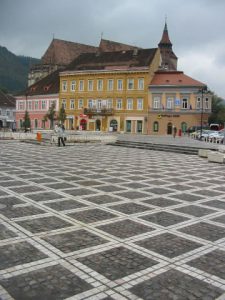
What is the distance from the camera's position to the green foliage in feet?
280

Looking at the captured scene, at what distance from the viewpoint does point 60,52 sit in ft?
286

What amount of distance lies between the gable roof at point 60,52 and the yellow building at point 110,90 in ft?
56.6

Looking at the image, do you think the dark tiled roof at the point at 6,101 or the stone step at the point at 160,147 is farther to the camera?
the dark tiled roof at the point at 6,101

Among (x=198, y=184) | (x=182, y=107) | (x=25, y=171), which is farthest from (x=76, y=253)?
(x=182, y=107)

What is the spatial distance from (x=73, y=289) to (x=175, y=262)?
181cm

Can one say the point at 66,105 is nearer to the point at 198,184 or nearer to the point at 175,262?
the point at 198,184

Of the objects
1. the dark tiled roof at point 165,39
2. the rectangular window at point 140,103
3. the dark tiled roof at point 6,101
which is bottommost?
the rectangular window at point 140,103

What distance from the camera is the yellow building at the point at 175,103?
5909 cm

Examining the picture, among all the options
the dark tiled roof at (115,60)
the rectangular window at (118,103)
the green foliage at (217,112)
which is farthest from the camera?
the green foliage at (217,112)

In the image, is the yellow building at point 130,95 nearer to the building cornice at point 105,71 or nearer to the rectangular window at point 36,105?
the building cornice at point 105,71

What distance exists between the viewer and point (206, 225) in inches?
328

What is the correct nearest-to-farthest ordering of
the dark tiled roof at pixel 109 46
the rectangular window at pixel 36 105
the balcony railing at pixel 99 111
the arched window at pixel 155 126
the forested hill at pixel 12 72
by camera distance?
the arched window at pixel 155 126 → the balcony railing at pixel 99 111 → the rectangular window at pixel 36 105 → the dark tiled roof at pixel 109 46 → the forested hill at pixel 12 72

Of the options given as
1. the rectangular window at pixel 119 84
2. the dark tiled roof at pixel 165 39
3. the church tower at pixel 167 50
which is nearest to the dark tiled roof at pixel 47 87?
the rectangular window at pixel 119 84

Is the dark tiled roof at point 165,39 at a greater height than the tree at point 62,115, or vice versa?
the dark tiled roof at point 165,39
